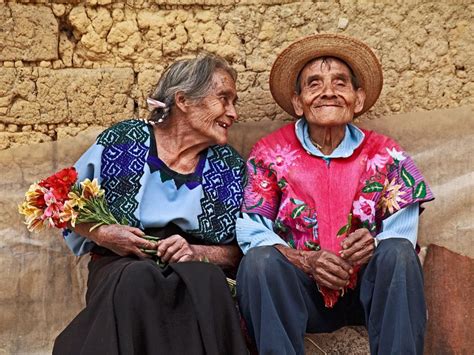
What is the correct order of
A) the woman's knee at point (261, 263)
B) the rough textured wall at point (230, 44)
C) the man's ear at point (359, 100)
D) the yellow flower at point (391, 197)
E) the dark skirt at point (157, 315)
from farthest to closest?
the rough textured wall at point (230, 44)
the man's ear at point (359, 100)
the yellow flower at point (391, 197)
the woman's knee at point (261, 263)
the dark skirt at point (157, 315)

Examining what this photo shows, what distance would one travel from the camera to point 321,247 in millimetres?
4234

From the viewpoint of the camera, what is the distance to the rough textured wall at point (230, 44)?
482 centimetres

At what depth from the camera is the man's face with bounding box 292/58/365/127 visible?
4371 millimetres

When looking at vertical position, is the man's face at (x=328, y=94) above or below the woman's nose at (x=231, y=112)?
above

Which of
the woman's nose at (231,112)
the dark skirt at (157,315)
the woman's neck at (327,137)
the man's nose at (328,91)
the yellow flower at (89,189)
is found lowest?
the dark skirt at (157,315)

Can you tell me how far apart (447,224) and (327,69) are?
39.3 inches

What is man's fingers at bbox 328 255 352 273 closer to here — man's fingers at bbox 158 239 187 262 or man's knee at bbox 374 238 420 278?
man's knee at bbox 374 238 420 278

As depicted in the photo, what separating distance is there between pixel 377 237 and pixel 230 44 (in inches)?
53.3

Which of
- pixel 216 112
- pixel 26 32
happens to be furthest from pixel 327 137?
pixel 26 32

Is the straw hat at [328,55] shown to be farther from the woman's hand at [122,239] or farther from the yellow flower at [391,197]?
the woman's hand at [122,239]

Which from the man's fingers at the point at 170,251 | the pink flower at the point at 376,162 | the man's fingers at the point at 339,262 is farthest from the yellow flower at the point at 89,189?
the pink flower at the point at 376,162

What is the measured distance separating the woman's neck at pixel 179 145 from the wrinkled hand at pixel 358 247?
89cm

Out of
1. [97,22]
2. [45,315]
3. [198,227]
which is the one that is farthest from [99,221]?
[97,22]

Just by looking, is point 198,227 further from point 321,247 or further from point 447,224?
point 447,224
